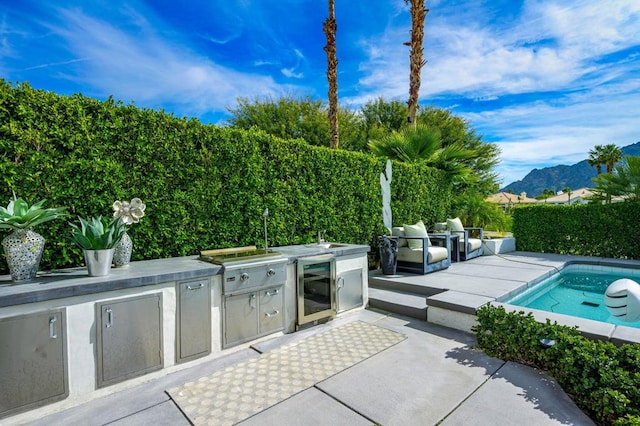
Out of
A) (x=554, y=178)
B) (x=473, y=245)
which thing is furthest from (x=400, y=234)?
(x=554, y=178)

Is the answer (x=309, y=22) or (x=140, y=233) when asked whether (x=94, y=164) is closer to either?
(x=140, y=233)

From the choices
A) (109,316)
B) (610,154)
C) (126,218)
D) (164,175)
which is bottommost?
(109,316)

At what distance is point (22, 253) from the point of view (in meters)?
2.29

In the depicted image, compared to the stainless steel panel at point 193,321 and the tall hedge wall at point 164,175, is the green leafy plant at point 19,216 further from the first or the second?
the stainless steel panel at point 193,321

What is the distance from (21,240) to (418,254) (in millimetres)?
5479

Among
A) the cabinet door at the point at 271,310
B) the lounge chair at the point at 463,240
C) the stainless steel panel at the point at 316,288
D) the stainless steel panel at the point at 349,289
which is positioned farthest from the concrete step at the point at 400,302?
the lounge chair at the point at 463,240

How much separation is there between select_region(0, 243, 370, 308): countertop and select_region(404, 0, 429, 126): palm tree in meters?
7.74

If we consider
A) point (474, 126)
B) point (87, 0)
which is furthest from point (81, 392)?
point (474, 126)

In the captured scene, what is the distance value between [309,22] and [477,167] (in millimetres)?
13772

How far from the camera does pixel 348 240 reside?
19.4 feet

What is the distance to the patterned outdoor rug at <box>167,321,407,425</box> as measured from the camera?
2.17m

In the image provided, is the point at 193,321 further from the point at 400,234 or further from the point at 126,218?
the point at 400,234

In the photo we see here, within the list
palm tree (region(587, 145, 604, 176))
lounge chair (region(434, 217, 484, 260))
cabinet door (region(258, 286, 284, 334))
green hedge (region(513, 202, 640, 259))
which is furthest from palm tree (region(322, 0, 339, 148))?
palm tree (region(587, 145, 604, 176))

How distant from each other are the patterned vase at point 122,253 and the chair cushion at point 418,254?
4710 millimetres
